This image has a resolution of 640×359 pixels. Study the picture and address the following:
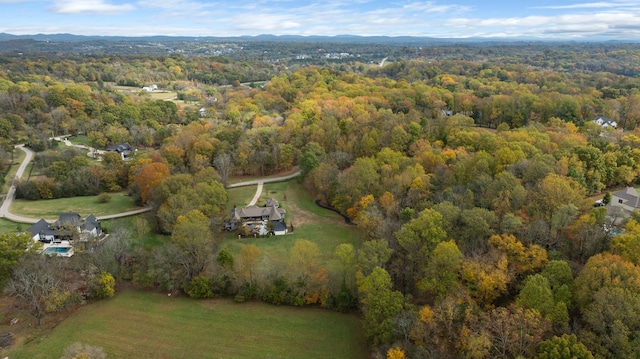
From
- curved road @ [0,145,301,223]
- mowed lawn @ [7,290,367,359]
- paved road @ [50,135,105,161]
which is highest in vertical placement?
paved road @ [50,135,105,161]

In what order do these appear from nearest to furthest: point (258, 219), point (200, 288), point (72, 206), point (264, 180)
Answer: point (200, 288)
point (258, 219)
point (72, 206)
point (264, 180)

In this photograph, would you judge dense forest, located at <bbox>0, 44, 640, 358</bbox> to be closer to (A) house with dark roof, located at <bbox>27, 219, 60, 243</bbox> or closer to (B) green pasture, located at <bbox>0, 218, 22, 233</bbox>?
(B) green pasture, located at <bbox>0, 218, 22, 233</bbox>

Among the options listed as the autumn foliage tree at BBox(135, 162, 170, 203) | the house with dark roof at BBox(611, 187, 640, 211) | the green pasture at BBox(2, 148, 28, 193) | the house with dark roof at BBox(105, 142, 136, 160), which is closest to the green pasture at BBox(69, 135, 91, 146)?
the house with dark roof at BBox(105, 142, 136, 160)

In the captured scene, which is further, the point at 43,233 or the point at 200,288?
the point at 43,233

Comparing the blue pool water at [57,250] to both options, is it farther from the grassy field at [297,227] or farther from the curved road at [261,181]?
the curved road at [261,181]

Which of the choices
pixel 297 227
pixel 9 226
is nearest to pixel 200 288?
pixel 297 227

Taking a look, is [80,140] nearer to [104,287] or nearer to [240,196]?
[240,196]
